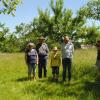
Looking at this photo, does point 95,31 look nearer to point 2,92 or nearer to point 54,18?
point 54,18

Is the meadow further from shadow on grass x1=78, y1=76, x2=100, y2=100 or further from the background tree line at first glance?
the background tree line

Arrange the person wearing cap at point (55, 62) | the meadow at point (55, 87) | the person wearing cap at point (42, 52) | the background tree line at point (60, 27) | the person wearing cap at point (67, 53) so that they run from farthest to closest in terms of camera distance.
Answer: the background tree line at point (60, 27) < the person wearing cap at point (42, 52) < the person wearing cap at point (55, 62) < the person wearing cap at point (67, 53) < the meadow at point (55, 87)

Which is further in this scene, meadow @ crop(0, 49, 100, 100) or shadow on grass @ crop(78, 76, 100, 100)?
meadow @ crop(0, 49, 100, 100)

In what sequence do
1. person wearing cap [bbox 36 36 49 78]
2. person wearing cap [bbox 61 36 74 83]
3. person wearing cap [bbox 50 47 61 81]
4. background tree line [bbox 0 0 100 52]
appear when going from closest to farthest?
person wearing cap [bbox 61 36 74 83] → person wearing cap [bbox 50 47 61 81] → person wearing cap [bbox 36 36 49 78] → background tree line [bbox 0 0 100 52]

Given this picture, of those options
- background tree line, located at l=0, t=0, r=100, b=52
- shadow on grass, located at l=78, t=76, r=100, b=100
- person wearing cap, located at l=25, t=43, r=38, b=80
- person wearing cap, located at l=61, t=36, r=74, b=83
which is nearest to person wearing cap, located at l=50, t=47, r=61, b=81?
person wearing cap, located at l=25, t=43, r=38, b=80

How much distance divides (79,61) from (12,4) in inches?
291

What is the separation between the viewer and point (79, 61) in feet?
65.0

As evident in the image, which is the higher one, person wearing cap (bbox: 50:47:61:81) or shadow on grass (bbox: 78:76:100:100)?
person wearing cap (bbox: 50:47:61:81)

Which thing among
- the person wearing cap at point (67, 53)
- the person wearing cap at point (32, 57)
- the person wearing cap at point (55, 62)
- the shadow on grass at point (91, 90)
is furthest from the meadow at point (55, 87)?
the person wearing cap at point (67, 53)

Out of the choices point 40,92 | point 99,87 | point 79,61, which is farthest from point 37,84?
point 79,61

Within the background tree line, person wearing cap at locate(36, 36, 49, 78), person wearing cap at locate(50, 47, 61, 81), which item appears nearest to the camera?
person wearing cap at locate(50, 47, 61, 81)

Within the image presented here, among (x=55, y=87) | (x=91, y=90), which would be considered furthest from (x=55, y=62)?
(x=91, y=90)

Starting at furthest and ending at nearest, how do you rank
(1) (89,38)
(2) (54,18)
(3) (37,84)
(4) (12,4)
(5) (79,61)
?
(1) (89,38), (2) (54,18), (5) (79,61), (3) (37,84), (4) (12,4)

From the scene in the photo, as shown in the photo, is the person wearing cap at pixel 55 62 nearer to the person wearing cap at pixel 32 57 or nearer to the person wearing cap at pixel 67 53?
the person wearing cap at pixel 32 57
